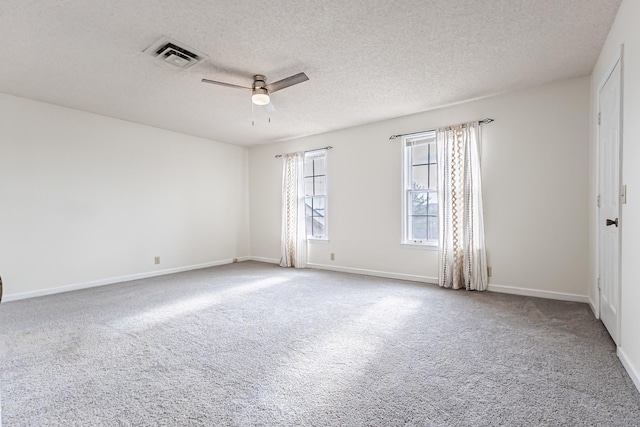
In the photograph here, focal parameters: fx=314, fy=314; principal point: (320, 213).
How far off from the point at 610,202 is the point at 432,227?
2200 millimetres

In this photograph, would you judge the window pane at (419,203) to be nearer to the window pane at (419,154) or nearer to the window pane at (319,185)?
the window pane at (419,154)

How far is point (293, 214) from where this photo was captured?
6.04 metres

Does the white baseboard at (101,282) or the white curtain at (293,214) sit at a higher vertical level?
the white curtain at (293,214)

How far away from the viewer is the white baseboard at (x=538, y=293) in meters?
3.53

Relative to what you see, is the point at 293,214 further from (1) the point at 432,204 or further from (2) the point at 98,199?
(2) the point at 98,199

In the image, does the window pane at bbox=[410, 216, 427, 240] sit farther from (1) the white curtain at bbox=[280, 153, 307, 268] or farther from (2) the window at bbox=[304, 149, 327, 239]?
(1) the white curtain at bbox=[280, 153, 307, 268]

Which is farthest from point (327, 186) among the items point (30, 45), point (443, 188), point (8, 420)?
point (8, 420)

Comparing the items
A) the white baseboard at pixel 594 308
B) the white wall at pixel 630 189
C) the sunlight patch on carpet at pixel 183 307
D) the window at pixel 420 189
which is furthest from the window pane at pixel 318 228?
the white wall at pixel 630 189

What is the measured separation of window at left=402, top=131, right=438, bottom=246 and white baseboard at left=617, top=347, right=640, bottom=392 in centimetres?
245

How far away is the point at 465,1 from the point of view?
224 cm

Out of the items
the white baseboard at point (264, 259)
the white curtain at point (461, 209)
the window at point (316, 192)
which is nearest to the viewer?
the white curtain at point (461, 209)

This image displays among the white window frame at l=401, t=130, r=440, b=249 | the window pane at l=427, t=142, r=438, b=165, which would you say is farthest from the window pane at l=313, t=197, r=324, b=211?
the window pane at l=427, t=142, r=438, b=165

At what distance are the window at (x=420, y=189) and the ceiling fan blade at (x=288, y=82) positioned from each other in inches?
92.6

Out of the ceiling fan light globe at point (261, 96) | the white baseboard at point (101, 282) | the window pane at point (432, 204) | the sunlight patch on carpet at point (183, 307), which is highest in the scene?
the ceiling fan light globe at point (261, 96)
